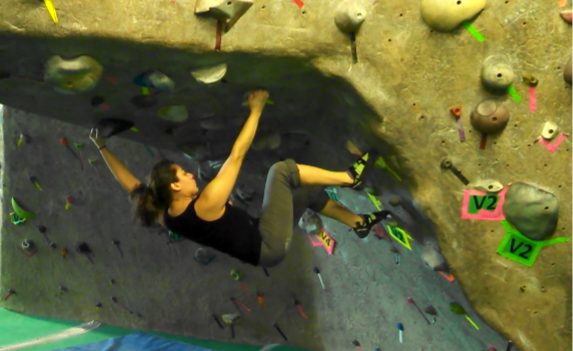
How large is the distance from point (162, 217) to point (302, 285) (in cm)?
126

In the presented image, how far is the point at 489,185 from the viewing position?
1812mm

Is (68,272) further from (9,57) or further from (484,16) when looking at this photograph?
(484,16)

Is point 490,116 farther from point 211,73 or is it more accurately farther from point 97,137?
point 97,137

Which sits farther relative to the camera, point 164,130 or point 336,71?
point 164,130

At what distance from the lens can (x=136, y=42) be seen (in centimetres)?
167

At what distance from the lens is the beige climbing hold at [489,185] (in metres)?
1.81

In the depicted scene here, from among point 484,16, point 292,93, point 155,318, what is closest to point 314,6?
point 292,93

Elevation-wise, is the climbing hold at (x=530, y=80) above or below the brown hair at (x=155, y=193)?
above

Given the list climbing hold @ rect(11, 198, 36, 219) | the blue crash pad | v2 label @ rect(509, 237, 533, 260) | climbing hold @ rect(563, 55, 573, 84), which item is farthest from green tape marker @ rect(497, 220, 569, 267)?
climbing hold @ rect(11, 198, 36, 219)

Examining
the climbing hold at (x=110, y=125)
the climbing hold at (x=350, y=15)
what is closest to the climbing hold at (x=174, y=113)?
the climbing hold at (x=110, y=125)

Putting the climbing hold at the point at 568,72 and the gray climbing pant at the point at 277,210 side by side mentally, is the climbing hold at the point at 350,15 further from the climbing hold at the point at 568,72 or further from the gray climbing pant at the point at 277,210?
the climbing hold at the point at 568,72

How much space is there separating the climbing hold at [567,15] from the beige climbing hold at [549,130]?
319 millimetres

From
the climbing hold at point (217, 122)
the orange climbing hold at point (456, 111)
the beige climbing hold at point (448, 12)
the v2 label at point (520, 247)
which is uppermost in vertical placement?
the beige climbing hold at point (448, 12)

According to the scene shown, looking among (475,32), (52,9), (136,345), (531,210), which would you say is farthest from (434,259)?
(136,345)
